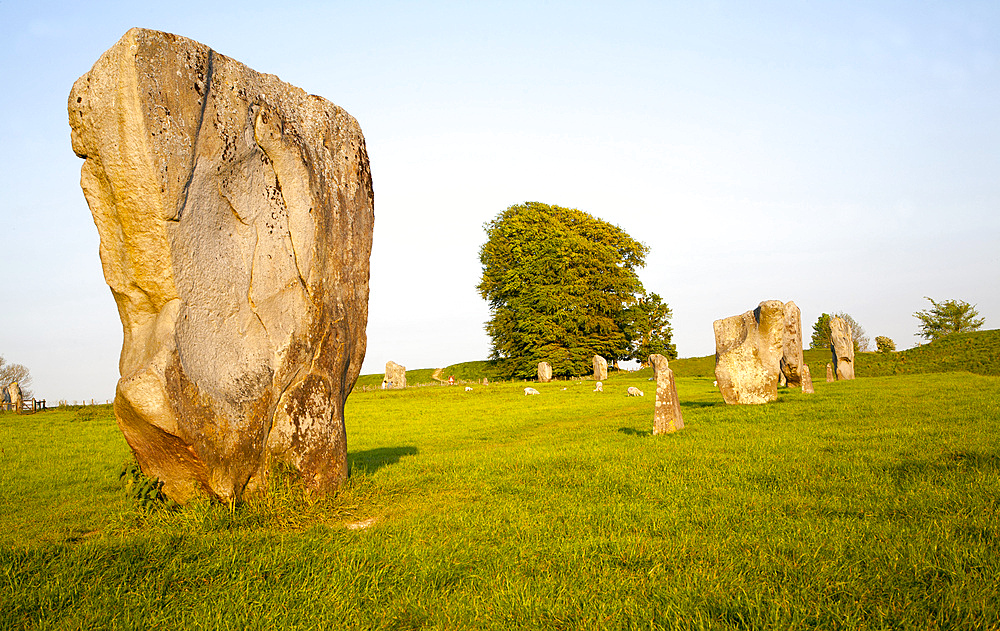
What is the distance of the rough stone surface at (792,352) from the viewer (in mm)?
23406

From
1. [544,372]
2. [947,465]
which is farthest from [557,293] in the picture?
[947,465]

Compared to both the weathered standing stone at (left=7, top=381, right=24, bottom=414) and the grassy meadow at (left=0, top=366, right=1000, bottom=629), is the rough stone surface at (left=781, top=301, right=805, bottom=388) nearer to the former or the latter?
the grassy meadow at (left=0, top=366, right=1000, bottom=629)

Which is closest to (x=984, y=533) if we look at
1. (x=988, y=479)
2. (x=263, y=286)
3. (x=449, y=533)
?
(x=988, y=479)

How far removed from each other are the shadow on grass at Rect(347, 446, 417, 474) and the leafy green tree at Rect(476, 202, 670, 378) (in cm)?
3406

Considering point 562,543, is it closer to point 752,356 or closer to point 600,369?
point 752,356

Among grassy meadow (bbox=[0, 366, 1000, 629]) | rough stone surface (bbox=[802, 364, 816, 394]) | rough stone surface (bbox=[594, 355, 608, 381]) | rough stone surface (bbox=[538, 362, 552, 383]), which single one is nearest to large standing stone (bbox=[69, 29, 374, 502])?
grassy meadow (bbox=[0, 366, 1000, 629])

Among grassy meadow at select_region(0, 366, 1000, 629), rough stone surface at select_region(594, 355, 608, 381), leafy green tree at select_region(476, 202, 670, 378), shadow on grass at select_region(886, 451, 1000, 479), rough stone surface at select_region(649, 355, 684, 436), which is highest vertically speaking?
leafy green tree at select_region(476, 202, 670, 378)

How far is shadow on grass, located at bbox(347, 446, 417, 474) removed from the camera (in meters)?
10.1

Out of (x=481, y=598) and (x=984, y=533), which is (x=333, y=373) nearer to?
(x=481, y=598)

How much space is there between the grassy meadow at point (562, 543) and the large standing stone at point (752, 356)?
6.40 meters

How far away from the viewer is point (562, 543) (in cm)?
564

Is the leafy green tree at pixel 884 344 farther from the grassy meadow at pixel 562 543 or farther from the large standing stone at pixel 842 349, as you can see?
the grassy meadow at pixel 562 543

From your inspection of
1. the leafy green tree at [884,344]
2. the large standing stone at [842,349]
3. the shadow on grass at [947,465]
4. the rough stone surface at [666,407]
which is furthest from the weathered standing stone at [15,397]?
the leafy green tree at [884,344]

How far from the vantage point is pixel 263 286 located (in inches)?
303
